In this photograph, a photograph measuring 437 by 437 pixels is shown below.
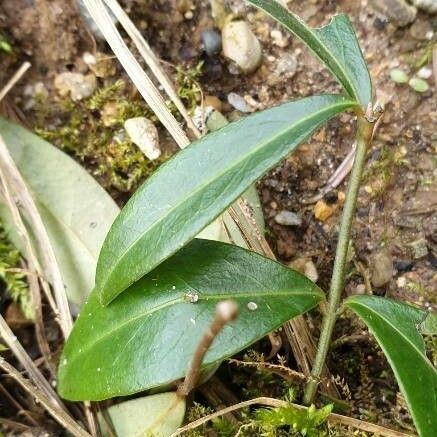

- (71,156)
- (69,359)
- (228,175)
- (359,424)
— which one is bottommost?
(359,424)

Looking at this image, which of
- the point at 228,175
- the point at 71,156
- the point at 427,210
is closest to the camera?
the point at 228,175

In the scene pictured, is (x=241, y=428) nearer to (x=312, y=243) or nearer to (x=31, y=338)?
(x=312, y=243)

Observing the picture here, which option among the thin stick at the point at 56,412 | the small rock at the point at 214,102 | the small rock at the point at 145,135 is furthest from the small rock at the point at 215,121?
the thin stick at the point at 56,412

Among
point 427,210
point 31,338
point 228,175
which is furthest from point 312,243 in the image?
point 31,338

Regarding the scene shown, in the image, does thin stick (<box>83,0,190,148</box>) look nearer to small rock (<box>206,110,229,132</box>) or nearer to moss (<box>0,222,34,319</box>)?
small rock (<box>206,110,229,132</box>)

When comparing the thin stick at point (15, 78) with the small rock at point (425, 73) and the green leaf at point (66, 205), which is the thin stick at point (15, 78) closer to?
the green leaf at point (66, 205)

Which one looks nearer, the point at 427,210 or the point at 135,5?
the point at 427,210

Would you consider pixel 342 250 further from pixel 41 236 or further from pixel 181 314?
pixel 41 236
